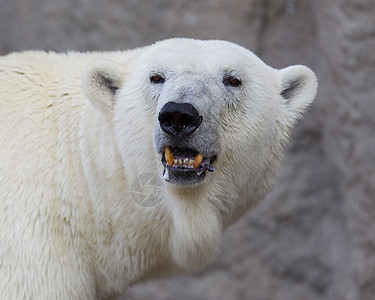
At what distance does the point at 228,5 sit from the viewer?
13.5 ft

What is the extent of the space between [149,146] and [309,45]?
7.68 feet

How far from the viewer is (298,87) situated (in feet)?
8.61

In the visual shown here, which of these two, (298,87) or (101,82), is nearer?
(101,82)

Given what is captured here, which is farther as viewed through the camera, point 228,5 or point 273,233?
point 273,233

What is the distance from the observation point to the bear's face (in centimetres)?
214

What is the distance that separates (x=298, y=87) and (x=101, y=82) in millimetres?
889

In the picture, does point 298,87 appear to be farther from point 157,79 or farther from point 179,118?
point 179,118

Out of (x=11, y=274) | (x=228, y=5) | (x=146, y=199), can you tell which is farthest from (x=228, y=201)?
(x=228, y=5)

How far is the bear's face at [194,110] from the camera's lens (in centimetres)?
214

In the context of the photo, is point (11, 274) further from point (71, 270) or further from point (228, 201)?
point (228, 201)

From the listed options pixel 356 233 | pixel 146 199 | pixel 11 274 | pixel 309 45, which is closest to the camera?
pixel 11 274

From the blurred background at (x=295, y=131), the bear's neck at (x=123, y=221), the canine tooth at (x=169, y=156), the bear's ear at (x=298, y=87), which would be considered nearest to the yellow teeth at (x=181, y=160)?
the canine tooth at (x=169, y=156)

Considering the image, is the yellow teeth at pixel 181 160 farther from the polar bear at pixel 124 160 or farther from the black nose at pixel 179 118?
the black nose at pixel 179 118

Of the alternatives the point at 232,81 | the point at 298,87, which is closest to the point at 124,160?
the point at 232,81
